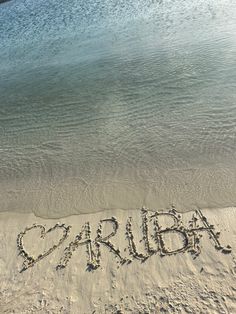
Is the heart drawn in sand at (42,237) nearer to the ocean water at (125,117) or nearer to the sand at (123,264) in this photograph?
the sand at (123,264)

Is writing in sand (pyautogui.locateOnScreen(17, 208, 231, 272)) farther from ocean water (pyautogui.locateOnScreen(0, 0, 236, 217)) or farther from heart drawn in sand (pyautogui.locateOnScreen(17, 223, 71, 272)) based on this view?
ocean water (pyautogui.locateOnScreen(0, 0, 236, 217))

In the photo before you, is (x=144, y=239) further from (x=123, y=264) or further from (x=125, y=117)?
(x=125, y=117)

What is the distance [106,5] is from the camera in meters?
22.0

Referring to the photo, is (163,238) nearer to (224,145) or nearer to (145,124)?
(224,145)

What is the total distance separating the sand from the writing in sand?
17 millimetres

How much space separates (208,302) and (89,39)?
14239 millimetres

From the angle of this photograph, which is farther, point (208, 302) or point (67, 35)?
point (67, 35)

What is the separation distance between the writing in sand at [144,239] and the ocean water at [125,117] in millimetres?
427

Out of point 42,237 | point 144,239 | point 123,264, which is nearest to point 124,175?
point 144,239

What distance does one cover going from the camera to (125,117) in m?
9.59

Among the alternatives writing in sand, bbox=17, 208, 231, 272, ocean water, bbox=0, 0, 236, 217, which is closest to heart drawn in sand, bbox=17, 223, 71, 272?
writing in sand, bbox=17, 208, 231, 272

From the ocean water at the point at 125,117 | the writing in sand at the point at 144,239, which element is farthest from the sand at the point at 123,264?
the ocean water at the point at 125,117

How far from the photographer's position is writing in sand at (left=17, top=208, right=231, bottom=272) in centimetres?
574

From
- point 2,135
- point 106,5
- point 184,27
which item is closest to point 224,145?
point 2,135
